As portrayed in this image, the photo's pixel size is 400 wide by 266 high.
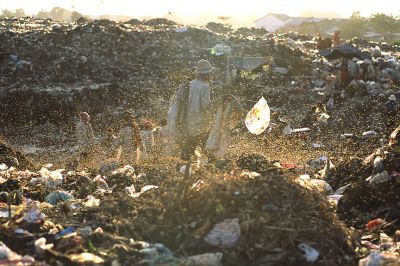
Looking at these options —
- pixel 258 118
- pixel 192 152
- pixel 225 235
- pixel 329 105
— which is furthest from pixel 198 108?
pixel 329 105

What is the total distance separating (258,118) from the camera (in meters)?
5.40

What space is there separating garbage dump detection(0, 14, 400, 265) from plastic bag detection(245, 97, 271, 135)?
0.05ft

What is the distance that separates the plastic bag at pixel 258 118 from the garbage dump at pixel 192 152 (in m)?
0.02

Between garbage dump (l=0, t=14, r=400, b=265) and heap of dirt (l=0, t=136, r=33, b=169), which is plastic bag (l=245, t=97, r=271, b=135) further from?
heap of dirt (l=0, t=136, r=33, b=169)

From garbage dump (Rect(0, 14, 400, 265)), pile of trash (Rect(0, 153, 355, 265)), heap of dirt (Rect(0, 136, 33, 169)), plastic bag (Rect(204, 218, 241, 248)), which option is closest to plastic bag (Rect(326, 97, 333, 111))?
garbage dump (Rect(0, 14, 400, 265))

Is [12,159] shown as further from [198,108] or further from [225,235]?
[225,235]

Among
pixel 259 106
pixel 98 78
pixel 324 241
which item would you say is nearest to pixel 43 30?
pixel 98 78

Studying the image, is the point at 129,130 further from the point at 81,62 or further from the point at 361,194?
the point at 81,62

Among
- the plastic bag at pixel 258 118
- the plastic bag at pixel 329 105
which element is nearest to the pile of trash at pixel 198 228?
the plastic bag at pixel 258 118

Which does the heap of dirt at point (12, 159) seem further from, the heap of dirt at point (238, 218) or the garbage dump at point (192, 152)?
the heap of dirt at point (238, 218)

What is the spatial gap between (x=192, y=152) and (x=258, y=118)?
0.84 metres

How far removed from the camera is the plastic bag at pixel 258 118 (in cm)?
537

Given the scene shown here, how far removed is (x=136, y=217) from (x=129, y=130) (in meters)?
3.60

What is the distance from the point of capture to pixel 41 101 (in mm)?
10555
